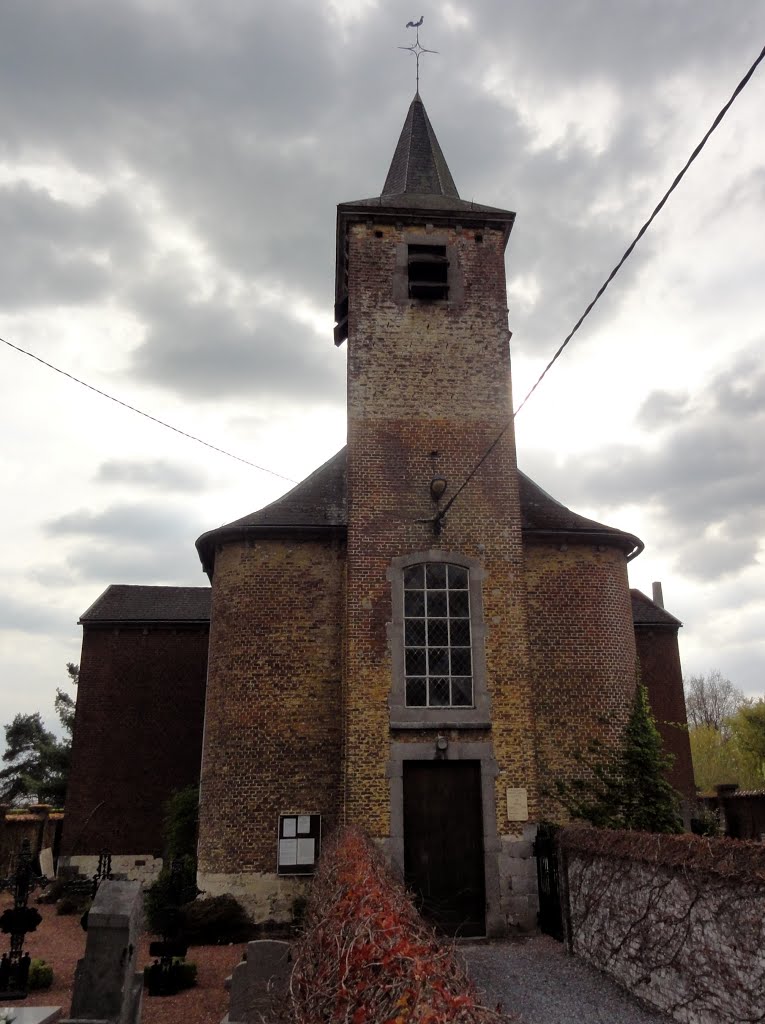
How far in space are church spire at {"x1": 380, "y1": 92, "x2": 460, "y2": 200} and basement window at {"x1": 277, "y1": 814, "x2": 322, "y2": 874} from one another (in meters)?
12.8

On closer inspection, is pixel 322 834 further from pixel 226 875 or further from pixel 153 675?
pixel 153 675

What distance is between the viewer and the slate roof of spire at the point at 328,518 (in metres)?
15.2

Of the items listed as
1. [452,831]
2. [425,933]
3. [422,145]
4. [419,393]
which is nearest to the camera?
[425,933]

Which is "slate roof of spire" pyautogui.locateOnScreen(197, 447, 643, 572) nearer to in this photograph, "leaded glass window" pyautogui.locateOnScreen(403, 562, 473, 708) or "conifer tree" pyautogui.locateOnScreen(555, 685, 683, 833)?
"leaded glass window" pyautogui.locateOnScreen(403, 562, 473, 708)

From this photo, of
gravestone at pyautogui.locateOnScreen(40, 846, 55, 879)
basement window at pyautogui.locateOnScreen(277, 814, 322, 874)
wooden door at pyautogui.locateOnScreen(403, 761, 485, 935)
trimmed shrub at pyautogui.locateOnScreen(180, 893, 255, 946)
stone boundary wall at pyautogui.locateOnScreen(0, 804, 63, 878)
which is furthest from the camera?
gravestone at pyautogui.locateOnScreen(40, 846, 55, 879)

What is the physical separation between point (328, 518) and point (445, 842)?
6.42 metres

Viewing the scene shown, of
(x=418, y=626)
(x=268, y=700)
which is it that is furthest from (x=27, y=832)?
(x=418, y=626)

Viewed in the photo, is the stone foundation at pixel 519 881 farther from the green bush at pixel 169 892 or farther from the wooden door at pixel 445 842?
the green bush at pixel 169 892

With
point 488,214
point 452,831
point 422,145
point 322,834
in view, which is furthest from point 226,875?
point 422,145

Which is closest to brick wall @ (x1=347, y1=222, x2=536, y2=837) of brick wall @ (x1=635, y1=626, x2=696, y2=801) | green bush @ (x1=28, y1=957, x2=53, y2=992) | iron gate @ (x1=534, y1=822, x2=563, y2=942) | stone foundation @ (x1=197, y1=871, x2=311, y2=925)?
iron gate @ (x1=534, y1=822, x2=563, y2=942)

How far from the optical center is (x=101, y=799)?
20141 millimetres

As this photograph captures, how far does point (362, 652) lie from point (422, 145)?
13.2 m

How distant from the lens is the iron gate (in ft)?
37.6

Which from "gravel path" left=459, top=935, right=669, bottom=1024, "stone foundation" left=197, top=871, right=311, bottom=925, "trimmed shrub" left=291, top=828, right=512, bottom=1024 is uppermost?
"trimmed shrub" left=291, top=828, right=512, bottom=1024
